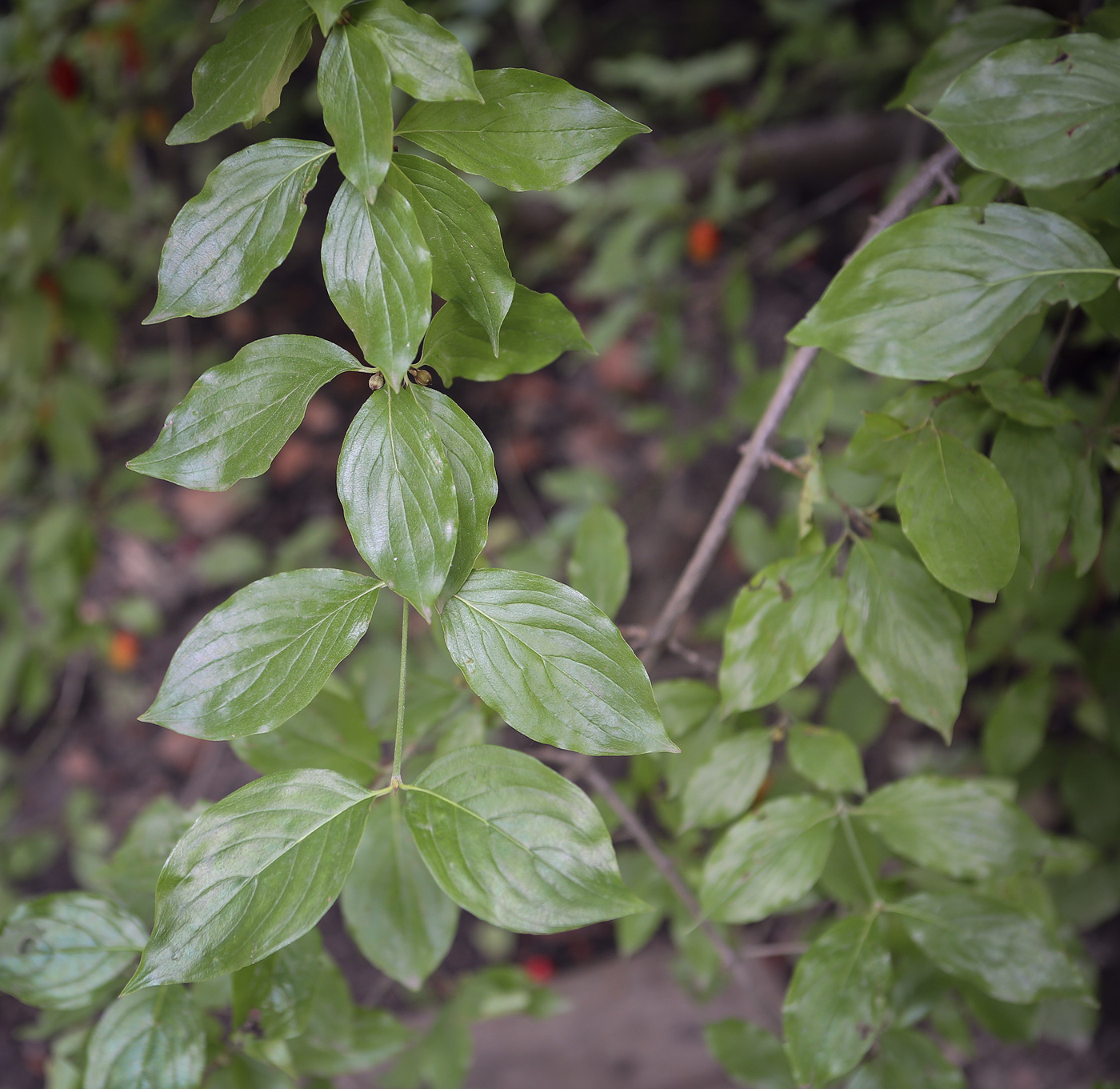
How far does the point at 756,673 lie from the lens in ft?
2.52

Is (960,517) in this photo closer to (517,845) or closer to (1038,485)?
(1038,485)

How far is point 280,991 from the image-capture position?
74 cm

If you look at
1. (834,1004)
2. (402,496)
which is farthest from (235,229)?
(834,1004)

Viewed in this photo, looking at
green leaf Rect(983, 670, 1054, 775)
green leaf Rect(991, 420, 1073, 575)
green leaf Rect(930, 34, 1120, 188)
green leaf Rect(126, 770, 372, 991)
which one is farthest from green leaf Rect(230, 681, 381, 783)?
green leaf Rect(983, 670, 1054, 775)

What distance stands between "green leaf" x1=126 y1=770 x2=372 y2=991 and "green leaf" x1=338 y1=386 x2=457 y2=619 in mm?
199

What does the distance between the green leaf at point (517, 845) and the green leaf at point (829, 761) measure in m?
0.33

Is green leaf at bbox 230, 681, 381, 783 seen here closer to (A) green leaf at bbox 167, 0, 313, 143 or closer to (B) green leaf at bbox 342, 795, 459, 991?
(B) green leaf at bbox 342, 795, 459, 991

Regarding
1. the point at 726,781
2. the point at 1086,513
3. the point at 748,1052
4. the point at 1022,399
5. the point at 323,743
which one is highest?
the point at 1022,399

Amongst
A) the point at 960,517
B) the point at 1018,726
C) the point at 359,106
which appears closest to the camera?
the point at 359,106

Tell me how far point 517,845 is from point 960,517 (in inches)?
18.4

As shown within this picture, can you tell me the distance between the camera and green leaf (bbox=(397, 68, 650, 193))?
0.61m

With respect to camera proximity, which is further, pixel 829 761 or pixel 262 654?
pixel 829 761

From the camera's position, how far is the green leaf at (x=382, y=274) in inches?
22.9

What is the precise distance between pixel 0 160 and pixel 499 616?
161 centimetres
